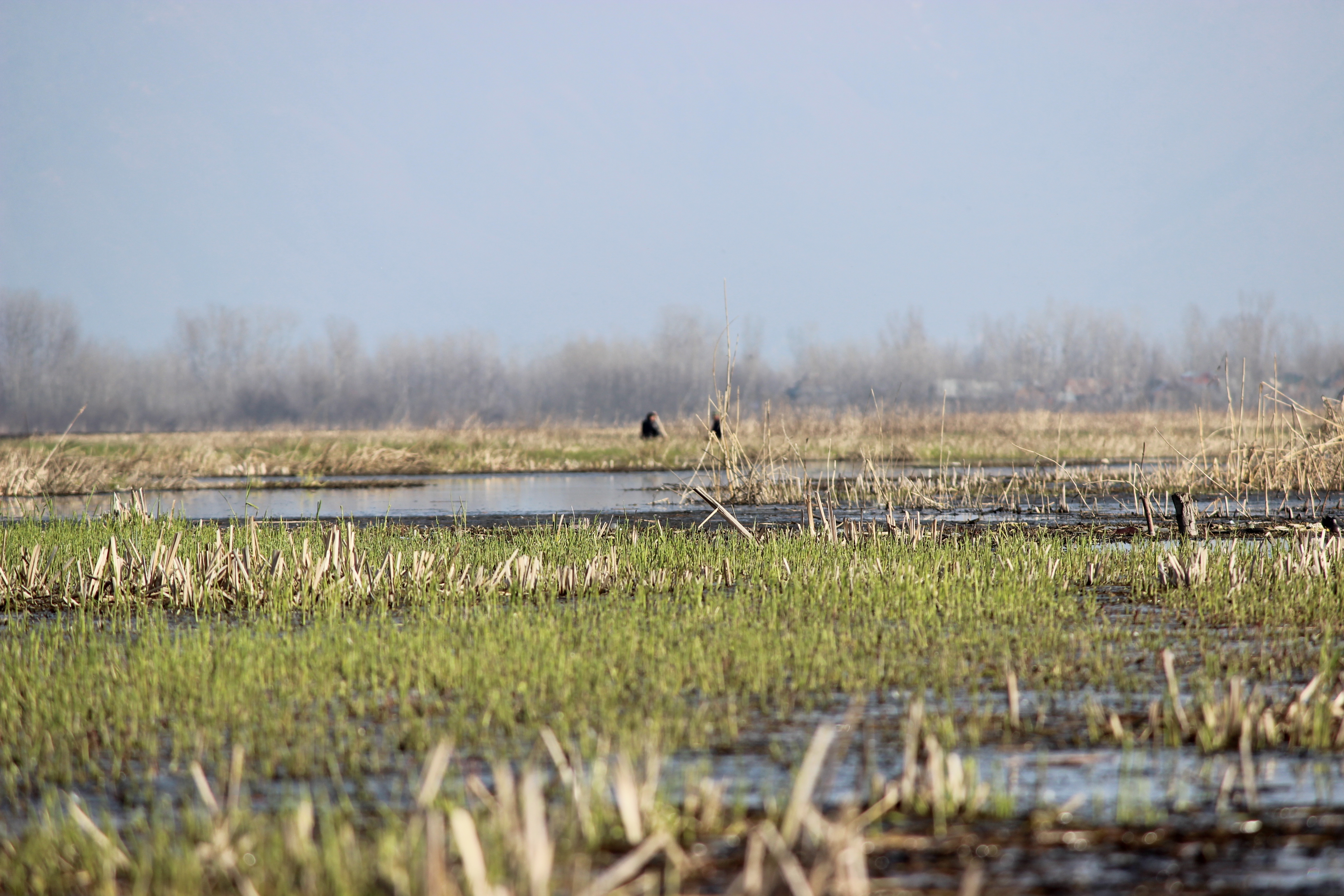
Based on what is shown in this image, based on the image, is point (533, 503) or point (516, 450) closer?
point (533, 503)

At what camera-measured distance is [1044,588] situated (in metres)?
8.34

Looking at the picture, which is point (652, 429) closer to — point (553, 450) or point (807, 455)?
point (553, 450)

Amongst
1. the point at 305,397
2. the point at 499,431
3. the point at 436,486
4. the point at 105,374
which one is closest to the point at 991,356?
the point at 305,397

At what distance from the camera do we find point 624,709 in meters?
→ 5.12

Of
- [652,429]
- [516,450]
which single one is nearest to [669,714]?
[516,450]

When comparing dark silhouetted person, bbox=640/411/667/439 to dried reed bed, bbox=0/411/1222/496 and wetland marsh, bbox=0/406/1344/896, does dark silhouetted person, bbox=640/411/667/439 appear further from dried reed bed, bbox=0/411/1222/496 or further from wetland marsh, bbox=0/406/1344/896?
wetland marsh, bbox=0/406/1344/896

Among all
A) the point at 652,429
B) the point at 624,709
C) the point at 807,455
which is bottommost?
the point at 624,709

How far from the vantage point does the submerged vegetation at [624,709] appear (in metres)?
3.36

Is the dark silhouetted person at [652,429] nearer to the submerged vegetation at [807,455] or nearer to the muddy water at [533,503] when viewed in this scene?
the submerged vegetation at [807,455]

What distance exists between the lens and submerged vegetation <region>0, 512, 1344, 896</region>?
3.36 meters

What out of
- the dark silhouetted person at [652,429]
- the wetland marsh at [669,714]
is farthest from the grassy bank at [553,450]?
the wetland marsh at [669,714]

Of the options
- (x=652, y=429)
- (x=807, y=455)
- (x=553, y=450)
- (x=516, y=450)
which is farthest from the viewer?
(x=652, y=429)

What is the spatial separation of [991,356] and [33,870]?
431 feet

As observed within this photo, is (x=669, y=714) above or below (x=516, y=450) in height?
below
